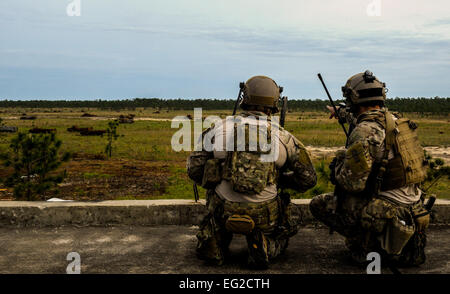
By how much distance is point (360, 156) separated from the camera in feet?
12.0

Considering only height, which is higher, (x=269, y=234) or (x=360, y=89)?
(x=360, y=89)

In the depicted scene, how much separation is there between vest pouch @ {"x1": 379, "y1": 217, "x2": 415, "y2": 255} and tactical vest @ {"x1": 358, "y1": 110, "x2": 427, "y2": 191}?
0.28 m

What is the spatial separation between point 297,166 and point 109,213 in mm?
2241

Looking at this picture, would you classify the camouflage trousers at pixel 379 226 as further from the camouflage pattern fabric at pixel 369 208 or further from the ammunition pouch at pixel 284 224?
the ammunition pouch at pixel 284 224

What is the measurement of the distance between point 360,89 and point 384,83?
0.25 meters

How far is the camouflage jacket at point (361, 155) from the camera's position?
366cm

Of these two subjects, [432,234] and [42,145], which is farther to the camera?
[42,145]

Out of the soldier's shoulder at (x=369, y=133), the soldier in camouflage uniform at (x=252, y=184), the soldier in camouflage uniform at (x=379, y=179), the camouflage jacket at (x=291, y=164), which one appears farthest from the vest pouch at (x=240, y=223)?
the soldier's shoulder at (x=369, y=133)

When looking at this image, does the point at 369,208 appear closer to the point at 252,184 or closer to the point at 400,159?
the point at 400,159

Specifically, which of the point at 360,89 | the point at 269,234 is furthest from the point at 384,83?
the point at 269,234

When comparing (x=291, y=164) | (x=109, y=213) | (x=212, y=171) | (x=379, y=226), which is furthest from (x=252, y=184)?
(x=109, y=213)

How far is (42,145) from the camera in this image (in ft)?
27.3
